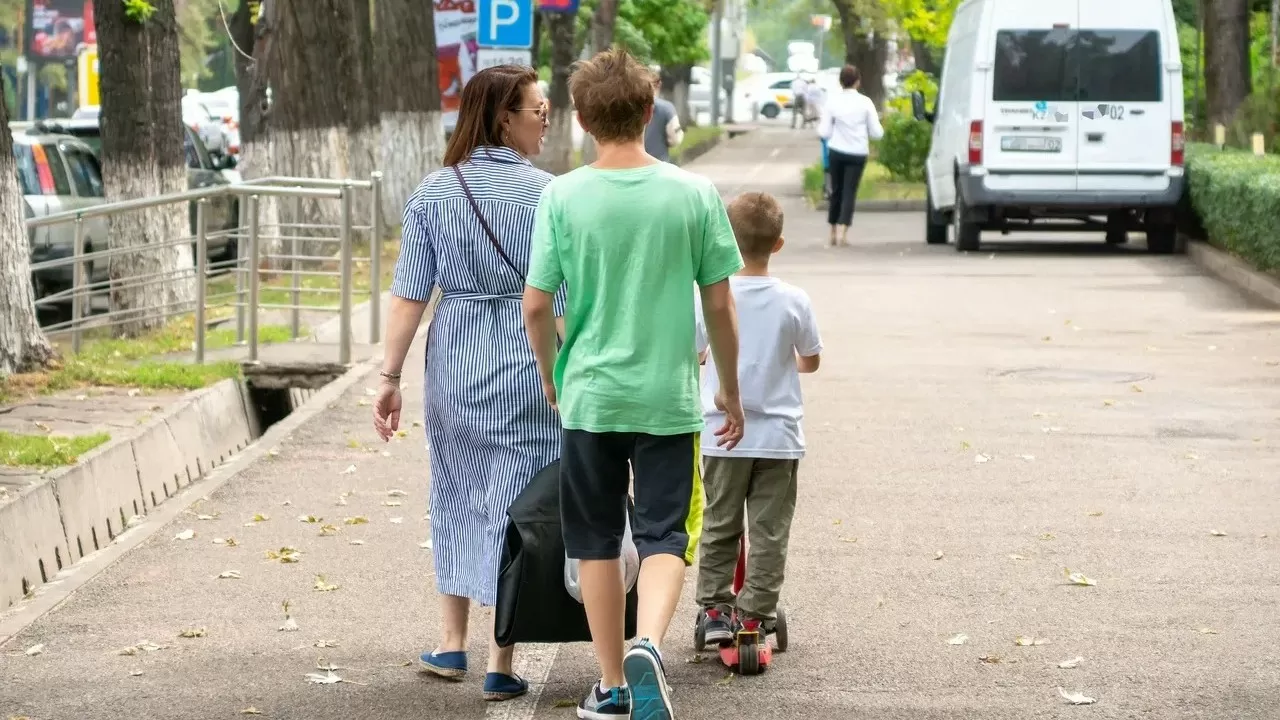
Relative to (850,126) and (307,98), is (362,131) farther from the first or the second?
(850,126)

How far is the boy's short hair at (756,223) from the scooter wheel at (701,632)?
106cm

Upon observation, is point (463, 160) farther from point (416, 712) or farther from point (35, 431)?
point (35, 431)

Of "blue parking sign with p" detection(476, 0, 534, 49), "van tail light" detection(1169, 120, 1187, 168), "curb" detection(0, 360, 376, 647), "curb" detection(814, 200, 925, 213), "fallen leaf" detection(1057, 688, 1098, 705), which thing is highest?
"blue parking sign with p" detection(476, 0, 534, 49)

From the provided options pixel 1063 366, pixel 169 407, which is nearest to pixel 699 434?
pixel 169 407

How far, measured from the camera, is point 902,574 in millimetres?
7113

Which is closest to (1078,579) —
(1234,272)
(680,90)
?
(1234,272)

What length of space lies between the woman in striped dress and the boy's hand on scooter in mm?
444

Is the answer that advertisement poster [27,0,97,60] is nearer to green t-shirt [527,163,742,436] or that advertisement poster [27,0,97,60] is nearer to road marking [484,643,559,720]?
road marking [484,643,559,720]

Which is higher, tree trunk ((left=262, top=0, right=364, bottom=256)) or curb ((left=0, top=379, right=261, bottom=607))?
tree trunk ((left=262, top=0, right=364, bottom=256))

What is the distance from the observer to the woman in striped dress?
5367 millimetres

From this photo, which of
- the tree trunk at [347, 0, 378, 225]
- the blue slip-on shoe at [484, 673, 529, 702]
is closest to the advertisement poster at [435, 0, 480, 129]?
the tree trunk at [347, 0, 378, 225]

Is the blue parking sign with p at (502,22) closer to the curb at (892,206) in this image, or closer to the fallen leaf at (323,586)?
the curb at (892,206)

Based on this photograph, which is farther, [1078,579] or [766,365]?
[1078,579]

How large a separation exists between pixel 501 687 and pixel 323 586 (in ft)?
5.35
